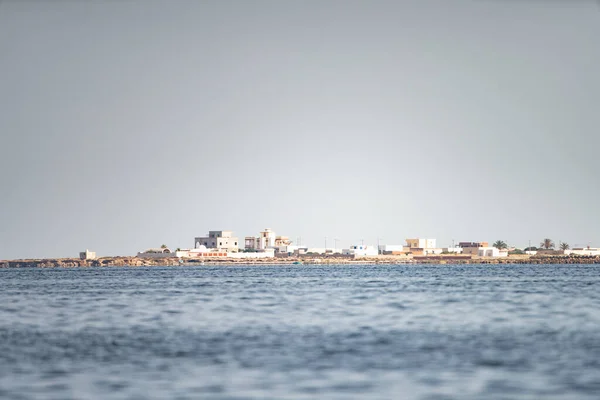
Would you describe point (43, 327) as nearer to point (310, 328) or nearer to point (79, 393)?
point (310, 328)

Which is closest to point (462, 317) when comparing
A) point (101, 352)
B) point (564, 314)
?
point (564, 314)

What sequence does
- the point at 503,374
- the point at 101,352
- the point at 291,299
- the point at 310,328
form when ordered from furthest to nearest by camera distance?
the point at 291,299
the point at 310,328
the point at 101,352
the point at 503,374

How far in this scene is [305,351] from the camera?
36.0 meters

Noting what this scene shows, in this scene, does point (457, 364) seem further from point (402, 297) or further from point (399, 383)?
point (402, 297)

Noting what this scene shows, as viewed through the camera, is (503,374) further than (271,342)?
No

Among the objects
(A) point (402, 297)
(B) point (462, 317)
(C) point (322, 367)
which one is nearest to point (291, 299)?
(A) point (402, 297)

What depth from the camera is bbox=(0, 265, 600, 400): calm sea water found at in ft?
92.0

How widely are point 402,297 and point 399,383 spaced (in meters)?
42.9

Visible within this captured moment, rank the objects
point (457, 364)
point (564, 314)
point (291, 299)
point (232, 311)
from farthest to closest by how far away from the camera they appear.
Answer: point (291, 299), point (232, 311), point (564, 314), point (457, 364)

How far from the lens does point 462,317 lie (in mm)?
51125

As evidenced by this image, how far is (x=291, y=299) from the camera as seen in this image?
230 feet

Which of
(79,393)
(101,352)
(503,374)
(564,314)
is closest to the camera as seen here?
(79,393)

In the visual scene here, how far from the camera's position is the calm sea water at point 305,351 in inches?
1104

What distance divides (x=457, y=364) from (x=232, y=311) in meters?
26.9
